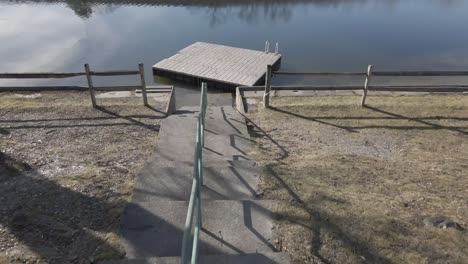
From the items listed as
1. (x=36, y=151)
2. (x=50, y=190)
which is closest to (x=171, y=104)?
(x=36, y=151)

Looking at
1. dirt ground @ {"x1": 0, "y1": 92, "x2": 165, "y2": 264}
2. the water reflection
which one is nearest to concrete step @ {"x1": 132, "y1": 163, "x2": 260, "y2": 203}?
dirt ground @ {"x1": 0, "y1": 92, "x2": 165, "y2": 264}

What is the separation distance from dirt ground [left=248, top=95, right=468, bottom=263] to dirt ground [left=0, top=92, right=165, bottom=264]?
216 cm

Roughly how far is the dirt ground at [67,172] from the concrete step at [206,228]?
231 mm

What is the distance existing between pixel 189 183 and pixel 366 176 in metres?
2.80

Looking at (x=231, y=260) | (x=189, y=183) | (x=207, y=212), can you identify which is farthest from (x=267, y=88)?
(x=231, y=260)

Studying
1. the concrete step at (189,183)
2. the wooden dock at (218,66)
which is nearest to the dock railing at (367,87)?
the concrete step at (189,183)

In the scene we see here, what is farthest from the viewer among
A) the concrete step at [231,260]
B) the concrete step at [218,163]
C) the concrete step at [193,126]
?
the concrete step at [193,126]

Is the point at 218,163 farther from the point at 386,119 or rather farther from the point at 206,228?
the point at 386,119

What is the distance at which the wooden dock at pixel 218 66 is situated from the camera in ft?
53.6

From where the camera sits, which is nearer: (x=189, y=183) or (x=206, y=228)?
(x=206, y=228)

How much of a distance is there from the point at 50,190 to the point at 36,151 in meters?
1.90

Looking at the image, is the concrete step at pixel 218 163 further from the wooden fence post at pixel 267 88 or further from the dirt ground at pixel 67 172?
the wooden fence post at pixel 267 88

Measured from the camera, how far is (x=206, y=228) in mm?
4195

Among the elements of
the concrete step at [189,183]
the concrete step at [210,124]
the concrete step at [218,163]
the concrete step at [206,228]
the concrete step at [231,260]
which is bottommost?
the concrete step at [210,124]
